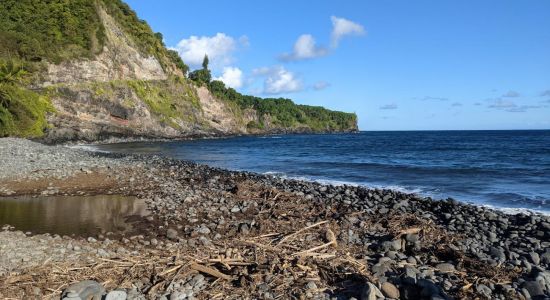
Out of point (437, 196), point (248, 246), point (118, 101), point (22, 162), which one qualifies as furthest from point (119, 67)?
point (248, 246)

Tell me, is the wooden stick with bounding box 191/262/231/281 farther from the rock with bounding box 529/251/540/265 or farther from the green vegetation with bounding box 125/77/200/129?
the green vegetation with bounding box 125/77/200/129

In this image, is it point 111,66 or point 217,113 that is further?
point 217,113

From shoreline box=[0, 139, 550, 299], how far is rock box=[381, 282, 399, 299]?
0.02 metres

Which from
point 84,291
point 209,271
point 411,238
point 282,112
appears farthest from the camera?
point 282,112

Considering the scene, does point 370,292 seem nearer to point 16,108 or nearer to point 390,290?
point 390,290

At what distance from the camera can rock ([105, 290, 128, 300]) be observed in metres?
6.12

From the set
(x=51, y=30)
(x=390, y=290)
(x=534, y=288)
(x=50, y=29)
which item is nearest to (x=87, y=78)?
(x=51, y=30)

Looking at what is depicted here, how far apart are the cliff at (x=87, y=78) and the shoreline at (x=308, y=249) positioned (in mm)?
38576

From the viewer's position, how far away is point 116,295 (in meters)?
6.18

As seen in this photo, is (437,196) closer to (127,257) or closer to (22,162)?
(127,257)

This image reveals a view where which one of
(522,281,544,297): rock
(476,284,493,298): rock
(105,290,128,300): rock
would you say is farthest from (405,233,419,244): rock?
(105,290,128,300): rock

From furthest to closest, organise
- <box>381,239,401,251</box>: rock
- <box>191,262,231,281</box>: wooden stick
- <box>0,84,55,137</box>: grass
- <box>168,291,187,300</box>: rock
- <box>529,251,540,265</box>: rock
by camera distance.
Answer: <box>0,84,55,137</box>: grass
<box>381,239,401,251</box>: rock
<box>529,251,540,265</box>: rock
<box>191,262,231,281</box>: wooden stick
<box>168,291,187,300</box>: rock

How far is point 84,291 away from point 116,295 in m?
0.59

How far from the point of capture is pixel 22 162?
20547 millimetres
